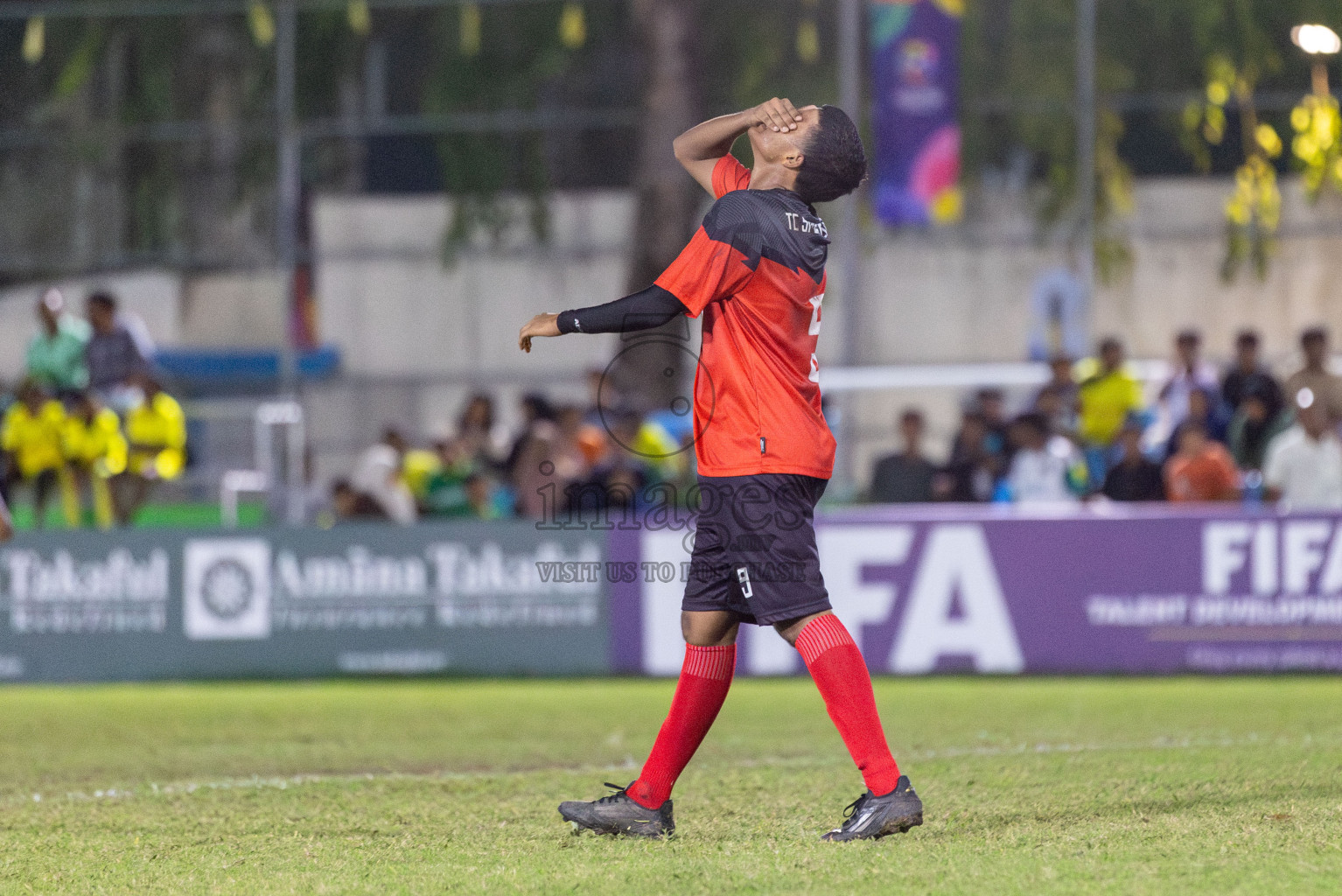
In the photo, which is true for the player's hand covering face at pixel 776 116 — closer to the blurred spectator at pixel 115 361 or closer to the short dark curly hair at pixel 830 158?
the short dark curly hair at pixel 830 158

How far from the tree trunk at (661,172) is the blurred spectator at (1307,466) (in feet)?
32.3

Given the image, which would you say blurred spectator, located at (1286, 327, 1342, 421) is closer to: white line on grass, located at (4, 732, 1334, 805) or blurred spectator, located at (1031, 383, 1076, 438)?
blurred spectator, located at (1031, 383, 1076, 438)

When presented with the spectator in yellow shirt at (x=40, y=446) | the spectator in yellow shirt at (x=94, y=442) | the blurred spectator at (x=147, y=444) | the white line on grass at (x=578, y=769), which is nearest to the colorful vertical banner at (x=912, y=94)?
the blurred spectator at (x=147, y=444)

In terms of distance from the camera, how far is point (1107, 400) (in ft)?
53.6

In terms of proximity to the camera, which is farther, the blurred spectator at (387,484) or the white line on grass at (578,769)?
the blurred spectator at (387,484)

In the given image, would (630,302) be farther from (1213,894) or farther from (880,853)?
(1213,894)

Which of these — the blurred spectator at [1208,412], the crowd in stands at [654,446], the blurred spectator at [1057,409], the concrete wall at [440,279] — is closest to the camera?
the crowd in stands at [654,446]

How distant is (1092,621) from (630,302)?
8.42 m

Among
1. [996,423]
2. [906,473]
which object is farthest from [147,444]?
[996,423]

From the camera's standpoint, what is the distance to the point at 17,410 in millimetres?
16906

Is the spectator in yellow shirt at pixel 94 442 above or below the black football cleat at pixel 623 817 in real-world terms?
above

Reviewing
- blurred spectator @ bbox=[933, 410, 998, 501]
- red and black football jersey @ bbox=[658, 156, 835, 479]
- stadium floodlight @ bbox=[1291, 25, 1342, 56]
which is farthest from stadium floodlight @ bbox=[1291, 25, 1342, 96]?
red and black football jersey @ bbox=[658, 156, 835, 479]

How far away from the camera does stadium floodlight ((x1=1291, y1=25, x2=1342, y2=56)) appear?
66.0 ft

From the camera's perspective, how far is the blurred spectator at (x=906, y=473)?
49.2 ft
